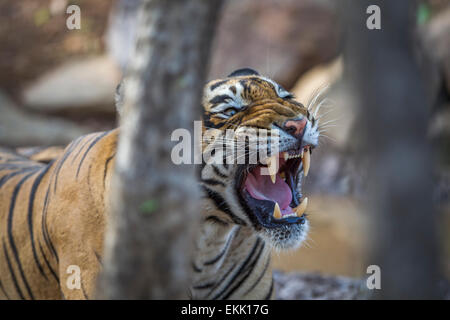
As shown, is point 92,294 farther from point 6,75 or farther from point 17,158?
point 6,75

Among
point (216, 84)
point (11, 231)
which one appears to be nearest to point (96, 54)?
point (11, 231)

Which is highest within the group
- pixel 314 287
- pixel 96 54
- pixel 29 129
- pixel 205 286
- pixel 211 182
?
pixel 96 54

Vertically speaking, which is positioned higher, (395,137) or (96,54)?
(96,54)

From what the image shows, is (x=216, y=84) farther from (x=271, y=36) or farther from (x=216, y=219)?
(x=271, y=36)

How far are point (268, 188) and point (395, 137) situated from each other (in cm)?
131

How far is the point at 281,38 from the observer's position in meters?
9.88

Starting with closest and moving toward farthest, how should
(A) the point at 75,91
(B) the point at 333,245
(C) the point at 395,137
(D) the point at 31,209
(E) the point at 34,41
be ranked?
(C) the point at 395,137
(D) the point at 31,209
(B) the point at 333,245
(A) the point at 75,91
(E) the point at 34,41

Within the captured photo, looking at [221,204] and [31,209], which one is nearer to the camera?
[221,204]

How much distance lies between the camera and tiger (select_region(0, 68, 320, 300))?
2.68m

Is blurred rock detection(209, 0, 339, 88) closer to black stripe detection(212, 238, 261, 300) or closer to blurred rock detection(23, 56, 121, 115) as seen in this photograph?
blurred rock detection(23, 56, 121, 115)

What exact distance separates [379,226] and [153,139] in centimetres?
69

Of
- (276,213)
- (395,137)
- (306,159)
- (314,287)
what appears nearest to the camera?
(395,137)

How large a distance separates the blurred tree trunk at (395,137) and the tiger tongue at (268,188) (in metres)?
1.15
